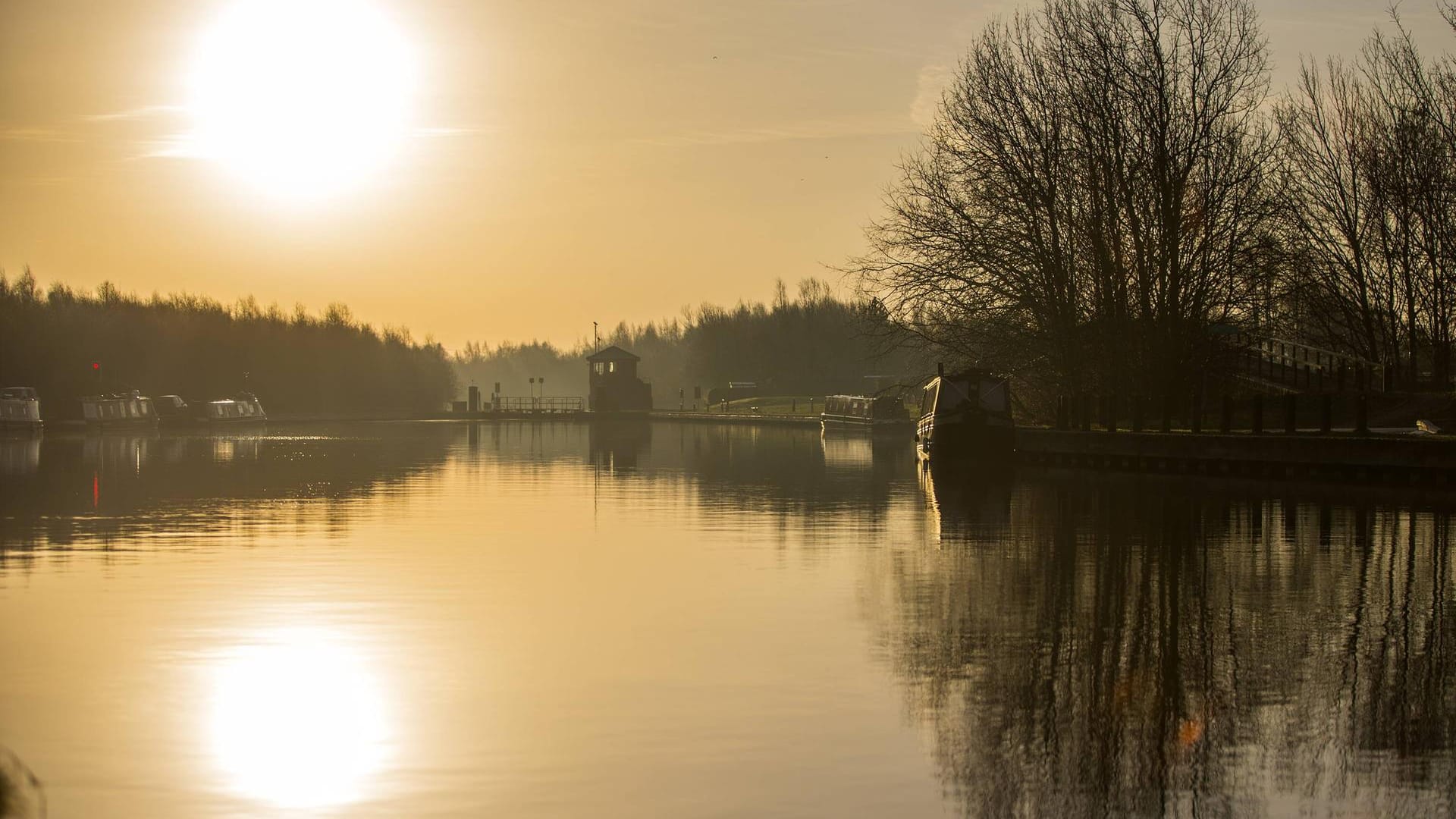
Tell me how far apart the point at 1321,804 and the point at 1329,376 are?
44047 mm

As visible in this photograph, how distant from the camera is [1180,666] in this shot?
13.2m

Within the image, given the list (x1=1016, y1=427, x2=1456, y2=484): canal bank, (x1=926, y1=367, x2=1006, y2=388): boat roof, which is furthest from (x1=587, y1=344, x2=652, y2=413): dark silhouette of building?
(x1=1016, y1=427, x2=1456, y2=484): canal bank

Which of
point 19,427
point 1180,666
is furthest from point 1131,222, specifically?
point 19,427

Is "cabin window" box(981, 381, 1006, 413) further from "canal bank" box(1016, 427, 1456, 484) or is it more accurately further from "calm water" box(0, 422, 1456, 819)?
"calm water" box(0, 422, 1456, 819)

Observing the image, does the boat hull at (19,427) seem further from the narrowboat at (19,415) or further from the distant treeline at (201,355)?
the distant treeline at (201,355)

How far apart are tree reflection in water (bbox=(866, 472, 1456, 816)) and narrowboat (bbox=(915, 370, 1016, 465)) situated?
25.6 meters

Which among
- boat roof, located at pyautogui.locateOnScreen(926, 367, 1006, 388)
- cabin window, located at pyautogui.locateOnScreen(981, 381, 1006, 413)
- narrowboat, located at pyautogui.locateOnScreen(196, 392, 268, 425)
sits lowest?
narrowboat, located at pyautogui.locateOnScreen(196, 392, 268, 425)

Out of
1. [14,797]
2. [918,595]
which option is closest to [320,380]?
[918,595]

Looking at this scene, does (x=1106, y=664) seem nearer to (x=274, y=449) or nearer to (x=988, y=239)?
(x=988, y=239)

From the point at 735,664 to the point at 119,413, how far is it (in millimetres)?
108332

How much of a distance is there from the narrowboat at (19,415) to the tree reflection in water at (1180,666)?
8023cm

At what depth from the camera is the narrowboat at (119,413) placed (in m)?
108

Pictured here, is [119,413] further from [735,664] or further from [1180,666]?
[1180,666]

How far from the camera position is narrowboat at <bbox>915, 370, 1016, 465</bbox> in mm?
50625
